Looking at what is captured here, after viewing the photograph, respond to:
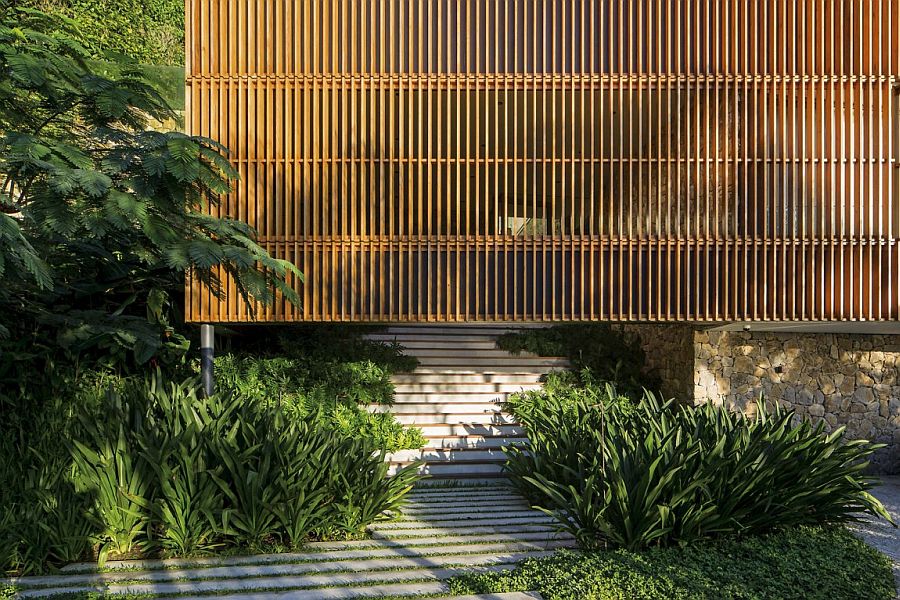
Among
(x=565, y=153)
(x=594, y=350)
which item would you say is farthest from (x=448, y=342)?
(x=565, y=153)

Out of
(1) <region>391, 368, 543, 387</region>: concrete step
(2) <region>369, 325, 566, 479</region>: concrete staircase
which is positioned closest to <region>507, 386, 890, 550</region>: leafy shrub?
(2) <region>369, 325, 566, 479</region>: concrete staircase

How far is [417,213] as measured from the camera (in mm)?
8586

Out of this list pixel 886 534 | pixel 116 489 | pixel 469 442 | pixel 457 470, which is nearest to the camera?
pixel 116 489

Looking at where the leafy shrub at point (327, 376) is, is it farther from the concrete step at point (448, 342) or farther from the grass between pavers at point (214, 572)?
the grass between pavers at point (214, 572)

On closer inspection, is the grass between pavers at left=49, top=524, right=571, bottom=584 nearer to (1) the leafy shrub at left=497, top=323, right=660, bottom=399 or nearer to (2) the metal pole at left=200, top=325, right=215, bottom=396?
(2) the metal pole at left=200, top=325, right=215, bottom=396

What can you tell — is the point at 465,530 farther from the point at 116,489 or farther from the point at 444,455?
the point at 444,455

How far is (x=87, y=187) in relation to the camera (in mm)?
5629

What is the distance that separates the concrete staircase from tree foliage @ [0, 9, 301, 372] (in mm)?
3022

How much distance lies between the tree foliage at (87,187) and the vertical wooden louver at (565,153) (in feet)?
3.57

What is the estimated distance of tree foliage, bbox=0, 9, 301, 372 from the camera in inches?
223

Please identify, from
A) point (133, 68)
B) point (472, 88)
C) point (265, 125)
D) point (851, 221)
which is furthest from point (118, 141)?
point (851, 221)

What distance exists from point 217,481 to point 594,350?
300 inches

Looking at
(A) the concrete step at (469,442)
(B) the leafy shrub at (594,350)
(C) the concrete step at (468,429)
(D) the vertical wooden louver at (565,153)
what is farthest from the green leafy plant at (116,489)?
(B) the leafy shrub at (594,350)

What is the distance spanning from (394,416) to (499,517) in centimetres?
351
